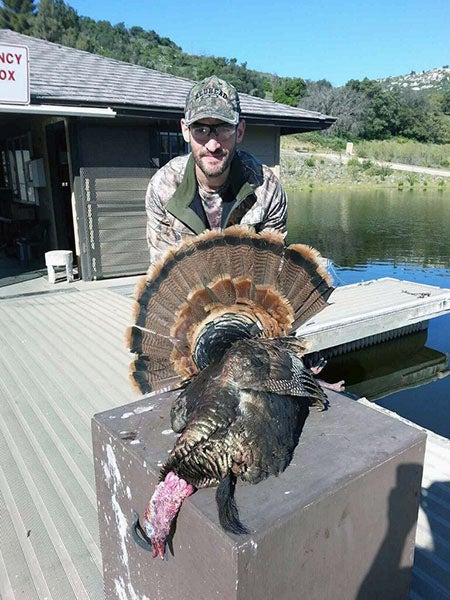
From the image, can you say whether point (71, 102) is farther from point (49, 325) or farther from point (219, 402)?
point (219, 402)

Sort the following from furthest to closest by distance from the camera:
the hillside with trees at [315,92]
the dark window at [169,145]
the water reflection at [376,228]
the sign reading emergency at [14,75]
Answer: the hillside with trees at [315,92] < the water reflection at [376,228] < the dark window at [169,145] < the sign reading emergency at [14,75]

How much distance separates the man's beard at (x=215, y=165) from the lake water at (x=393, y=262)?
4.62m

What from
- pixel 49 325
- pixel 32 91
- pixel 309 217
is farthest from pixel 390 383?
pixel 309 217

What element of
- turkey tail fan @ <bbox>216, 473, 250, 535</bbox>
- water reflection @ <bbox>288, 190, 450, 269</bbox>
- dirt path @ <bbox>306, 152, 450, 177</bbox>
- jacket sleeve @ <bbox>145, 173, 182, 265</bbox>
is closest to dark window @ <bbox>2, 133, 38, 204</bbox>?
jacket sleeve @ <bbox>145, 173, 182, 265</bbox>

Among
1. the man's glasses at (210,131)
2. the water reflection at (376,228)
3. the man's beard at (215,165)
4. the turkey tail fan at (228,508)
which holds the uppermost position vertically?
the man's glasses at (210,131)

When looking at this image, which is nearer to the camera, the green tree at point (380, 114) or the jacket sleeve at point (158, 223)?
the jacket sleeve at point (158, 223)

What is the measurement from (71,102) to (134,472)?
6765 mm

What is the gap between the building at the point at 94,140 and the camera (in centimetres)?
725

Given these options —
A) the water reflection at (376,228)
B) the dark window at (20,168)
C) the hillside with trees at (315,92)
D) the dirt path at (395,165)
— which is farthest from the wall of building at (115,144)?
the hillside with trees at (315,92)

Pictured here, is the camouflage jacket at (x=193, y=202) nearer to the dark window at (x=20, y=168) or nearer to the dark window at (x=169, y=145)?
the dark window at (x=169, y=145)

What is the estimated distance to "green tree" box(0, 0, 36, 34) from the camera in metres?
50.3

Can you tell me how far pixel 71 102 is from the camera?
714cm

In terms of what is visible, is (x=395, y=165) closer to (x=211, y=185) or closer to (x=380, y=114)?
(x=380, y=114)

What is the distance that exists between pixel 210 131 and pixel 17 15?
60334mm
